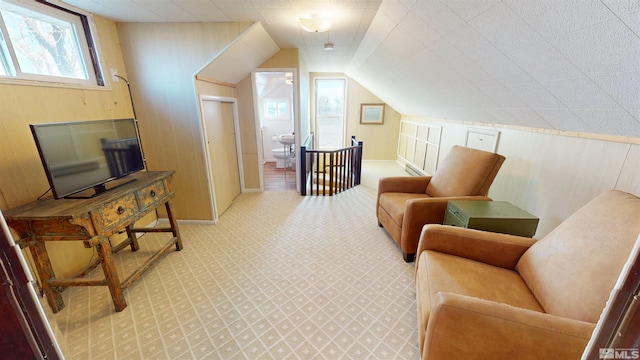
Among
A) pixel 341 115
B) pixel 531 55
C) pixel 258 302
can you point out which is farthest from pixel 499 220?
pixel 341 115

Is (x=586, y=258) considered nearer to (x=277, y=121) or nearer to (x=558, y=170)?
(x=558, y=170)

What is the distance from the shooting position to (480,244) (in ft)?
4.91

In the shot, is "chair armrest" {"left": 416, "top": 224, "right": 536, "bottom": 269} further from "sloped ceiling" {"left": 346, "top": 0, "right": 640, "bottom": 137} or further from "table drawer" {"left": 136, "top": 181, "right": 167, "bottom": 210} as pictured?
"table drawer" {"left": 136, "top": 181, "right": 167, "bottom": 210}

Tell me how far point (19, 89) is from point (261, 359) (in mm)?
2474

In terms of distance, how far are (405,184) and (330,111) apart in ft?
15.1

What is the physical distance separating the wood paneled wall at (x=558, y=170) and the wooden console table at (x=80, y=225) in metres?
3.40

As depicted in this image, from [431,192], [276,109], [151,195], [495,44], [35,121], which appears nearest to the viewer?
[495,44]

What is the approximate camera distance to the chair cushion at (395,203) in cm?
231

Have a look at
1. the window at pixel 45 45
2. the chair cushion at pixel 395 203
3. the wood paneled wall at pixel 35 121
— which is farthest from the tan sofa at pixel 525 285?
the window at pixel 45 45

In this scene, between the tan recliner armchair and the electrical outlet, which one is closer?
the tan recliner armchair

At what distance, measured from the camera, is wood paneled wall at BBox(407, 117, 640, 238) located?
151 cm

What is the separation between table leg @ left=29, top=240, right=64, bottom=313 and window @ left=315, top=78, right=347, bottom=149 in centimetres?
602

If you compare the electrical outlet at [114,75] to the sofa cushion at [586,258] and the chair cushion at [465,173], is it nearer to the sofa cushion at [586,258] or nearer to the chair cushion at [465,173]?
the chair cushion at [465,173]

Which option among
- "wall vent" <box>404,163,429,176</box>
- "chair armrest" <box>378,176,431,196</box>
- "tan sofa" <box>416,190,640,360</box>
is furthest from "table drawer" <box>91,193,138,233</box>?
"wall vent" <box>404,163,429,176</box>
